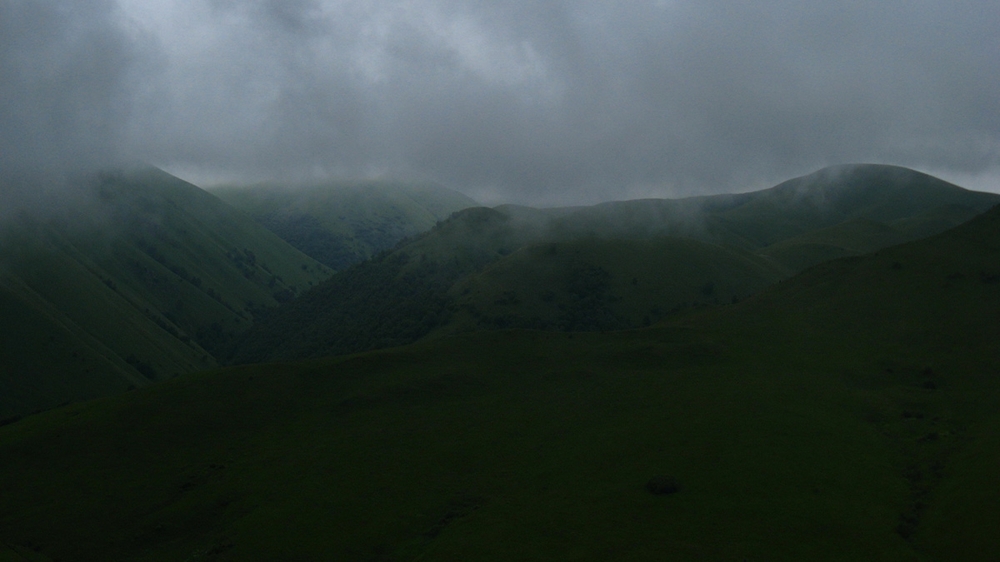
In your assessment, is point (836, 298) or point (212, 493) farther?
point (836, 298)

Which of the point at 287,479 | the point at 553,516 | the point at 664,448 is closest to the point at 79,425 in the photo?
the point at 287,479

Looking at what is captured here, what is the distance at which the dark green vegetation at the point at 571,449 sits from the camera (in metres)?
56.8

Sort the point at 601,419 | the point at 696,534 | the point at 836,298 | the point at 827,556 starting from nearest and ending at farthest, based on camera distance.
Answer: the point at 827,556, the point at 696,534, the point at 601,419, the point at 836,298

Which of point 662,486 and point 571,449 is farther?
point 571,449

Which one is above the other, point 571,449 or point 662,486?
point 662,486

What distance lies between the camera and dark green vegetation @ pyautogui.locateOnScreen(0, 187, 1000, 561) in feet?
186

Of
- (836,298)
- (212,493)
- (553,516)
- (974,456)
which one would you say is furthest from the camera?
(836,298)

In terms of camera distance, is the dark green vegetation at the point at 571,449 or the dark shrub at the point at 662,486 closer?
the dark green vegetation at the point at 571,449

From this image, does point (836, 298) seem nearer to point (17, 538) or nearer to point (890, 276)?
point (890, 276)

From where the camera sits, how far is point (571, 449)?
76500 millimetres

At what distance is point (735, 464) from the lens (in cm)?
6631

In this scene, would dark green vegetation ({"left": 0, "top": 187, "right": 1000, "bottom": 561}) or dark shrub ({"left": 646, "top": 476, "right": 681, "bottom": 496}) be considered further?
dark shrub ({"left": 646, "top": 476, "right": 681, "bottom": 496})

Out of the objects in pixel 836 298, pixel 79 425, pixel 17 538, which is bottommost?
pixel 17 538

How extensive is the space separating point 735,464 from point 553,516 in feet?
62.7
